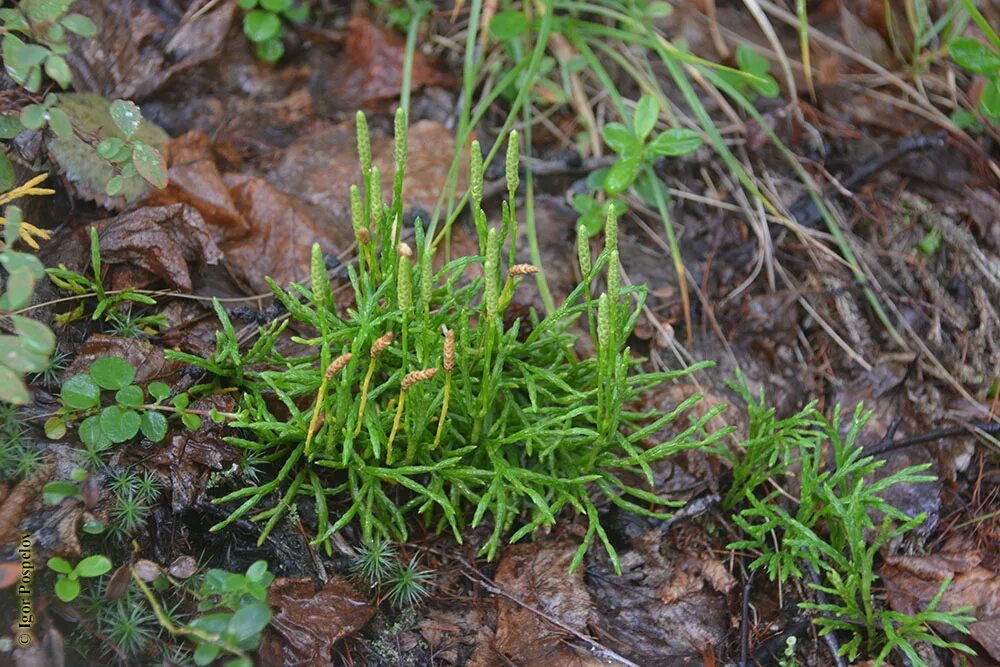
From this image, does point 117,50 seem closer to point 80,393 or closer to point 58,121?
point 58,121

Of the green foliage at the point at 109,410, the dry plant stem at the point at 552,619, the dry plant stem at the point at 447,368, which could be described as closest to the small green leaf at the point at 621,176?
the dry plant stem at the point at 447,368

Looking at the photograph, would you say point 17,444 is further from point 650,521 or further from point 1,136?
point 650,521

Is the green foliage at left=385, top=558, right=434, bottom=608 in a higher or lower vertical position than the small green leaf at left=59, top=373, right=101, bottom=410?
lower

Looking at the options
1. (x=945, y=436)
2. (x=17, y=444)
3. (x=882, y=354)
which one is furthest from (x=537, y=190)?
(x=17, y=444)

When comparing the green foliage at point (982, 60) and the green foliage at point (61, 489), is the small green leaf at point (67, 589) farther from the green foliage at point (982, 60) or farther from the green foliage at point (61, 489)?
the green foliage at point (982, 60)

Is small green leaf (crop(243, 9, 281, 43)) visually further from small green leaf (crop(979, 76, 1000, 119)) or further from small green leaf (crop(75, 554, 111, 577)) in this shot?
small green leaf (crop(979, 76, 1000, 119))

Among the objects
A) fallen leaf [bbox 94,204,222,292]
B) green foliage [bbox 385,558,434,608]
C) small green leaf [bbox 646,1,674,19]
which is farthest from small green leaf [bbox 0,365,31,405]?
small green leaf [bbox 646,1,674,19]
